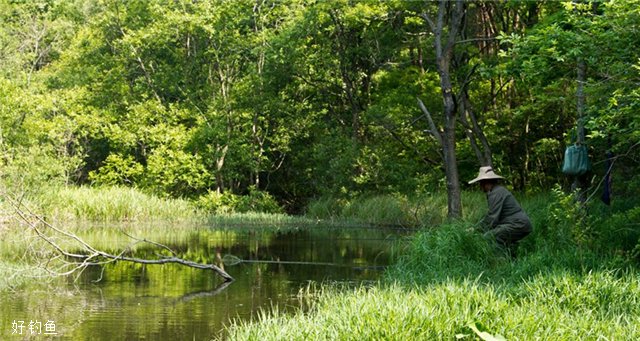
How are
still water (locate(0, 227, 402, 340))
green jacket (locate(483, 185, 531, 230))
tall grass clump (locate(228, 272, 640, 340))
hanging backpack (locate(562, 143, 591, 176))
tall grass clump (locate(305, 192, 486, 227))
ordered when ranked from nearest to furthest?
tall grass clump (locate(228, 272, 640, 340))
still water (locate(0, 227, 402, 340))
green jacket (locate(483, 185, 531, 230))
hanging backpack (locate(562, 143, 591, 176))
tall grass clump (locate(305, 192, 486, 227))

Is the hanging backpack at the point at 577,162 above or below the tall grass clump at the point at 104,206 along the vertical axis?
above

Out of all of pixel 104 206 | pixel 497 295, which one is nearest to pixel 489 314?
pixel 497 295

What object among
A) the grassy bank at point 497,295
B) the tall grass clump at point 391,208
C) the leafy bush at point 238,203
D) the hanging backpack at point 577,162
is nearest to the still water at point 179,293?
the grassy bank at point 497,295

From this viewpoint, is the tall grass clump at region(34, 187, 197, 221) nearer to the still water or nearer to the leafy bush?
Result: the leafy bush

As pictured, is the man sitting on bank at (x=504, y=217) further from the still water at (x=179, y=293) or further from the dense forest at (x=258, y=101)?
the dense forest at (x=258, y=101)

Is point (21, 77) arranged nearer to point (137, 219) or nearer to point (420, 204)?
point (137, 219)

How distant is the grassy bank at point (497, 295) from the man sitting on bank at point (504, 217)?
0.62 feet

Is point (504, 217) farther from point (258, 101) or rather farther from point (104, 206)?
point (258, 101)

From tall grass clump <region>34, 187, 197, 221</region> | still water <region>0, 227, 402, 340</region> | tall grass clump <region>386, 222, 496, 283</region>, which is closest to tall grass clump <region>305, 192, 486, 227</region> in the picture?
still water <region>0, 227, 402, 340</region>

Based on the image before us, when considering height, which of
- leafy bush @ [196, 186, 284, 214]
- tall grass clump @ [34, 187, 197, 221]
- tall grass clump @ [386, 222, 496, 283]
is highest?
tall grass clump @ [386, 222, 496, 283]

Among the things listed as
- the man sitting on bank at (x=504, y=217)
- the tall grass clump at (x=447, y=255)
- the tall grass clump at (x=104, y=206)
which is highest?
the man sitting on bank at (x=504, y=217)

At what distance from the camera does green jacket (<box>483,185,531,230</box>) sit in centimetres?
1015

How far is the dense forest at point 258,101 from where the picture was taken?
2347 centimetres

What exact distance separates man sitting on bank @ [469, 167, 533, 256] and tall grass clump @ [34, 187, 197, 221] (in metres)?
15.6
